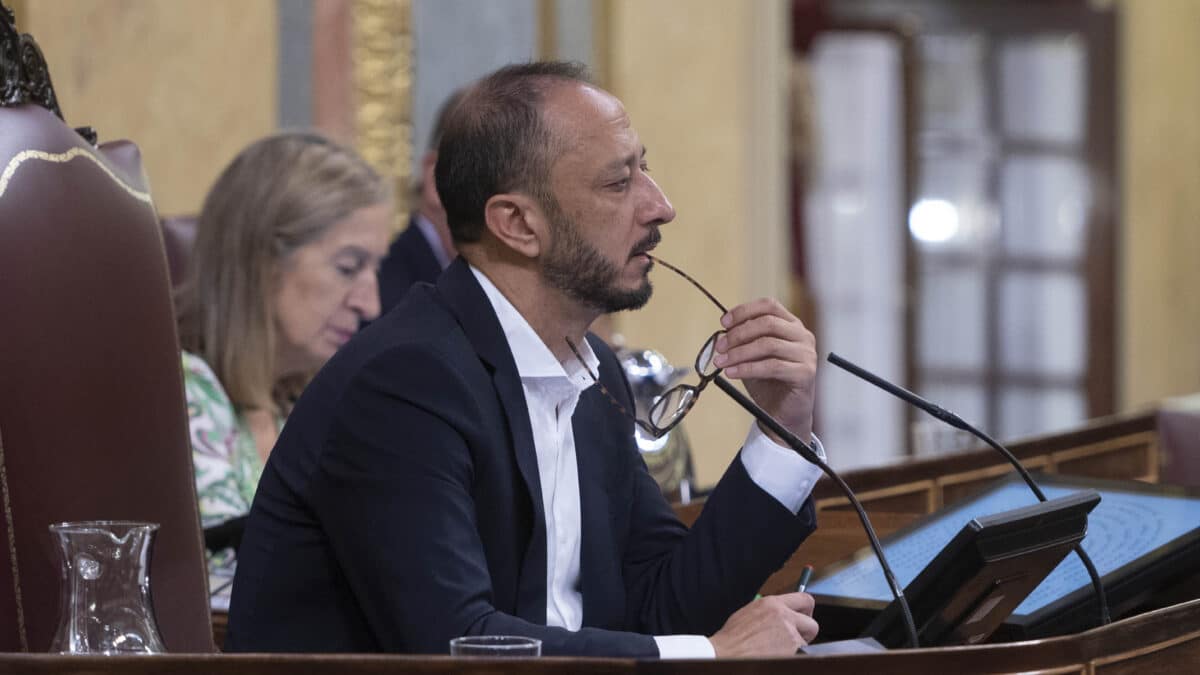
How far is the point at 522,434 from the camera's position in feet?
5.66

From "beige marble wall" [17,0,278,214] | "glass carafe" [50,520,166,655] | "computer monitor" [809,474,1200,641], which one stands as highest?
"beige marble wall" [17,0,278,214]

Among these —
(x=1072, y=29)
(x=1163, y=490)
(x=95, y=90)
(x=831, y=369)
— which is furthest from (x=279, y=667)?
(x=1072, y=29)

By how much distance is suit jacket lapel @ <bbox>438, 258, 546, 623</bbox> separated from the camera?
1.72 meters

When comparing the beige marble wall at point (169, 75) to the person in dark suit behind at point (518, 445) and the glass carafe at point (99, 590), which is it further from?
the glass carafe at point (99, 590)

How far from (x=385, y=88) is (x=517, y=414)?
9.54 feet

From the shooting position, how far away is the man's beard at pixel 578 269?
5.88 feet

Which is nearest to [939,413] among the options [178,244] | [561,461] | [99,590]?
[561,461]

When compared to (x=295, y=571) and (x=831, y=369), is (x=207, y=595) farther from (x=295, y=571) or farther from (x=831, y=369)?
(x=831, y=369)

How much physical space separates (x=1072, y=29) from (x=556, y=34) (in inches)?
151

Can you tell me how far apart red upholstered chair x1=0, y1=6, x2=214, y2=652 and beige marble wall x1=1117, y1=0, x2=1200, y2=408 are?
22.9 ft

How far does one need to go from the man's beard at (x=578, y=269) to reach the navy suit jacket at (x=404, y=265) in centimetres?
179

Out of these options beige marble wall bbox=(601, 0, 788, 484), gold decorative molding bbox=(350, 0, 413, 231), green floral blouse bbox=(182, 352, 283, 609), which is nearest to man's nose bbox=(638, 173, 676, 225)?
green floral blouse bbox=(182, 352, 283, 609)

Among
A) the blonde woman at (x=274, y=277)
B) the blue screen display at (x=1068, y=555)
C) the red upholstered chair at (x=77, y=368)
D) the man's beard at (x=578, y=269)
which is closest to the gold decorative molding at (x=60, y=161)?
→ the red upholstered chair at (x=77, y=368)

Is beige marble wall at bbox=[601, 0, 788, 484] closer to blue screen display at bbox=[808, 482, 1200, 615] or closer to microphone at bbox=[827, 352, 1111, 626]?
blue screen display at bbox=[808, 482, 1200, 615]
